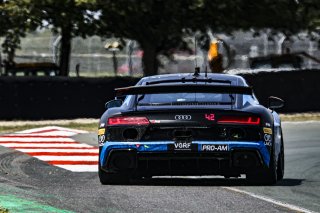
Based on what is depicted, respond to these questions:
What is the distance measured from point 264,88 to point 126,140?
Result: 20.3 metres

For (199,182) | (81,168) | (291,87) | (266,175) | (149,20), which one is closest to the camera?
(266,175)

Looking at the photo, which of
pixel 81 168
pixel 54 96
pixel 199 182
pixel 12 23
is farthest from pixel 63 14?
pixel 199 182

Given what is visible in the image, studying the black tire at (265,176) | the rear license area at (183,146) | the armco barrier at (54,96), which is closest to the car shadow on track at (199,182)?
the black tire at (265,176)

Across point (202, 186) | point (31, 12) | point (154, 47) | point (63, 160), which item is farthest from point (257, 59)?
point (202, 186)

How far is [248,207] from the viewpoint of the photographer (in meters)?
9.48

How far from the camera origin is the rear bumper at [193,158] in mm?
10422

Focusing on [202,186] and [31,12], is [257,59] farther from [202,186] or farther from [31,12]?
[202,186]

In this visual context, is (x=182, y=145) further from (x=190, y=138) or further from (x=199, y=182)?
(x=199, y=182)

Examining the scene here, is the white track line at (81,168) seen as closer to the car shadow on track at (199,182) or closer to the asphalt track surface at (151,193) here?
the asphalt track surface at (151,193)

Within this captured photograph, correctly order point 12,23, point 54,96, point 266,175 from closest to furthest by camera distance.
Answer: point 266,175 < point 54,96 < point 12,23

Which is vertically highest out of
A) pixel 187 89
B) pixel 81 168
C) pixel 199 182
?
pixel 187 89

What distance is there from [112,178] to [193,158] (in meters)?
1.15

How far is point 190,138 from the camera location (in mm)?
10461

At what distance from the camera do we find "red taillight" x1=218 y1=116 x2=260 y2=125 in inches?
412
